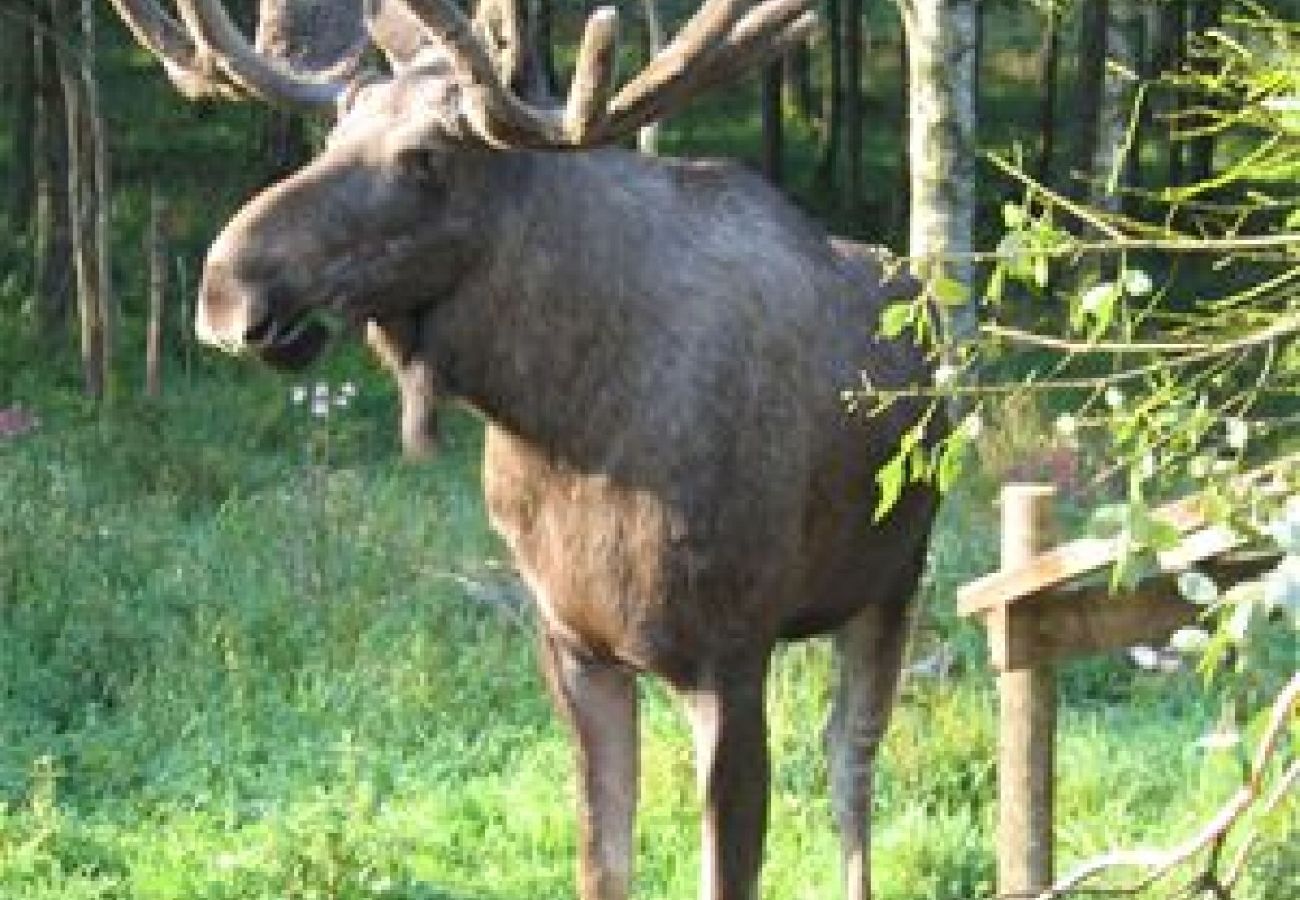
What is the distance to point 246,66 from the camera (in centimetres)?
536

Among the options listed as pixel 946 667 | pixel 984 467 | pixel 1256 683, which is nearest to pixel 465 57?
pixel 1256 683

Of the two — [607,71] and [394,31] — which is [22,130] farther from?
[607,71]

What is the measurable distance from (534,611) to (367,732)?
73 centimetres

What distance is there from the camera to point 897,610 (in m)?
6.20

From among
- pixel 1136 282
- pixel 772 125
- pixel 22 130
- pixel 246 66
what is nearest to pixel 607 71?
pixel 246 66

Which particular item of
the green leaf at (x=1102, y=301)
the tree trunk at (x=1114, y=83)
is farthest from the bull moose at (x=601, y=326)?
the tree trunk at (x=1114, y=83)

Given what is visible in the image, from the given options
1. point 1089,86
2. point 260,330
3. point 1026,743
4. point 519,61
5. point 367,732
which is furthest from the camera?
point 1089,86

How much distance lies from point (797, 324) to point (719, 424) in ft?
1.21

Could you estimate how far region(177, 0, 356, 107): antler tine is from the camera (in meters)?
5.29

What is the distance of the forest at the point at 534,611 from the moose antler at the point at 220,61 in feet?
0.11

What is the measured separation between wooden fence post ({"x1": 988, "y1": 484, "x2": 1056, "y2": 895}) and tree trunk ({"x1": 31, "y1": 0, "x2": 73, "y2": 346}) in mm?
13081

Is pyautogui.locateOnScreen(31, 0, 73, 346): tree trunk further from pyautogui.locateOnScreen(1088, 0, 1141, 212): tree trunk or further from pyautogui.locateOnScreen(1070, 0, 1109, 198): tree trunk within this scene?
pyautogui.locateOnScreen(1070, 0, 1109, 198): tree trunk

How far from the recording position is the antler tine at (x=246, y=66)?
5289 mm

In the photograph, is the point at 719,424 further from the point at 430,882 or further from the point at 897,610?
the point at 430,882
